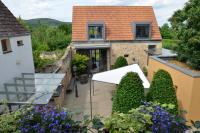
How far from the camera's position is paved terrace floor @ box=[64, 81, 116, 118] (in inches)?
431

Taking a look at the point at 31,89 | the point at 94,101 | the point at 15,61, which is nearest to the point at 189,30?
the point at 94,101

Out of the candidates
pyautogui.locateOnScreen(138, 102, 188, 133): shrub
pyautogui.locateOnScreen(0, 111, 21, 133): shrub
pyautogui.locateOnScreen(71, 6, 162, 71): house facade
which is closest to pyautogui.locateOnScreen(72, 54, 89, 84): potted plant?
pyautogui.locateOnScreen(71, 6, 162, 71): house facade

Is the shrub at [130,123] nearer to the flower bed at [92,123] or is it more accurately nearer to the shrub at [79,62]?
the flower bed at [92,123]

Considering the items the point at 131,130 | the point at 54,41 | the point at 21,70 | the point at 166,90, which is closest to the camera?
the point at 131,130

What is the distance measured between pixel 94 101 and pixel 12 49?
21.4ft

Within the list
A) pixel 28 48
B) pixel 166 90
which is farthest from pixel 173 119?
pixel 28 48

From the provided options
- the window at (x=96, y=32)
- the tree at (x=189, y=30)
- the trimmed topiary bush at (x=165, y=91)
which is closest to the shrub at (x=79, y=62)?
the window at (x=96, y=32)

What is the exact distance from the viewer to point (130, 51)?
1906 cm

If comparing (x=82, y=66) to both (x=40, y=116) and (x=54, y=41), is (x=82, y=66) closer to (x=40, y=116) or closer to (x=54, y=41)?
(x=54, y=41)

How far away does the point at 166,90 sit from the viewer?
801 centimetres

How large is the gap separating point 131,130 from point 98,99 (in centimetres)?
964

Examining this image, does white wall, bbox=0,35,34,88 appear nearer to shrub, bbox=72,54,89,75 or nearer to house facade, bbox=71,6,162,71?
shrub, bbox=72,54,89,75

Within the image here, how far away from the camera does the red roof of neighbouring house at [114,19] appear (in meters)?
18.5

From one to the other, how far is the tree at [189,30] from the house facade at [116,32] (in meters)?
7.78
